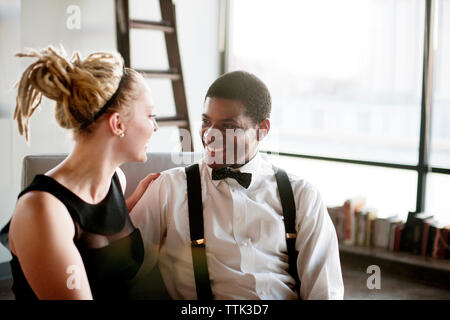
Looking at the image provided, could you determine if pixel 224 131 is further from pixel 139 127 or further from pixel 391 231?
pixel 391 231

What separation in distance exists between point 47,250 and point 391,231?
275 cm

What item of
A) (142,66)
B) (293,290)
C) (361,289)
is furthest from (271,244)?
(142,66)

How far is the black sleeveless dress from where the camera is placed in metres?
1.22

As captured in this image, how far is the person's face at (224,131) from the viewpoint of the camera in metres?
1.51

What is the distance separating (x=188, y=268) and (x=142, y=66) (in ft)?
8.25

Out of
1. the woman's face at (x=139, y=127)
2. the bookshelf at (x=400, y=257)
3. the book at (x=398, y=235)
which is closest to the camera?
the woman's face at (x=139, y=127)

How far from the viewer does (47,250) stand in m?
1.11

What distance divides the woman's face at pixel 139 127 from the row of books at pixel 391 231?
2.38 meters

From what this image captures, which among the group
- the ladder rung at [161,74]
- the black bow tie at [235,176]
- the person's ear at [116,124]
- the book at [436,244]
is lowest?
the book at [436,244]

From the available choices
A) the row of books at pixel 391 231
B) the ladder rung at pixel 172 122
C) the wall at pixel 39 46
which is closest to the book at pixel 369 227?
the row of books at pixel 391 231

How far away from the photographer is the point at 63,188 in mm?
1219

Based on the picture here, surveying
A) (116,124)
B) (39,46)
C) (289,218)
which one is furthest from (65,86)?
(39,46)

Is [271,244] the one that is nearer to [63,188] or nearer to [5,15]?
[63,188]

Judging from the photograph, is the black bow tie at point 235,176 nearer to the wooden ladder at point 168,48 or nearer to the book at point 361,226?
the wooden ladder at point 168,48
